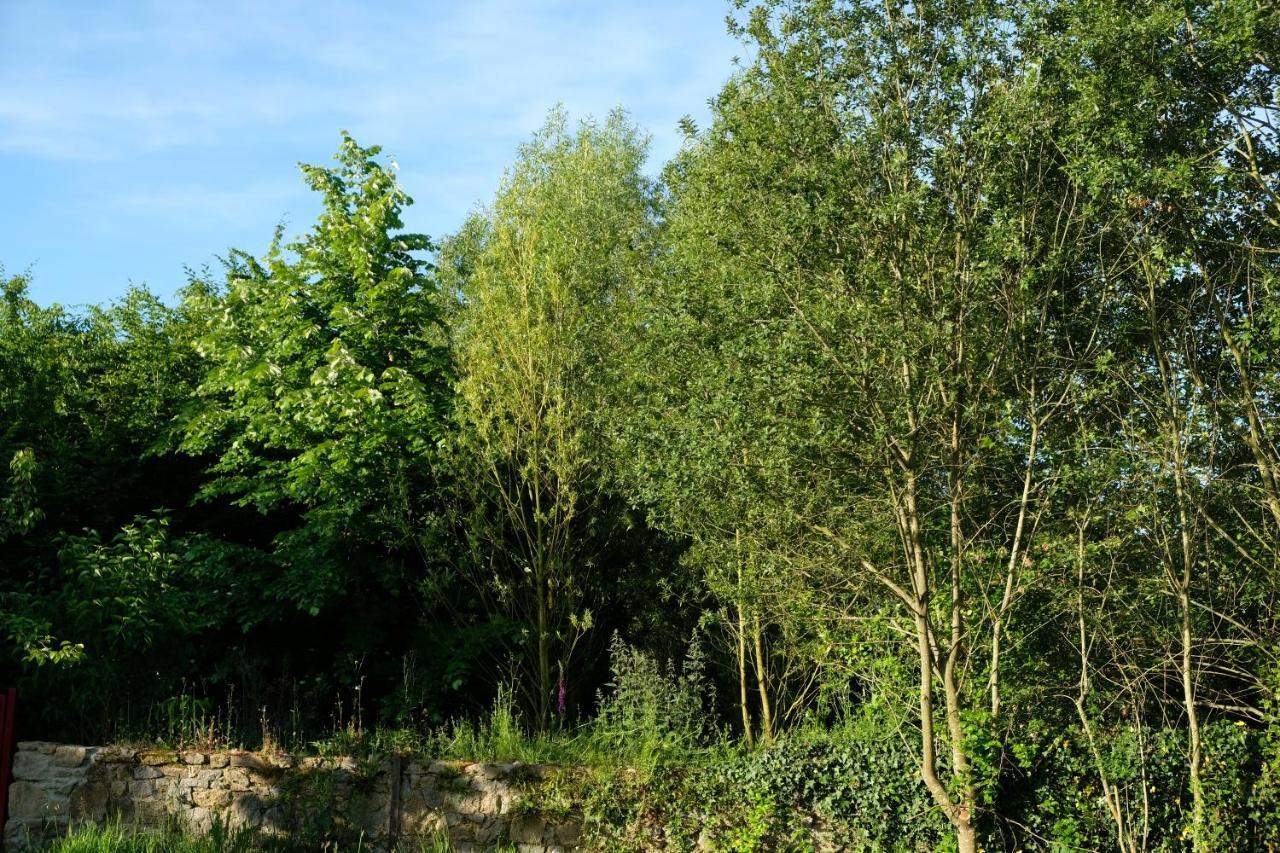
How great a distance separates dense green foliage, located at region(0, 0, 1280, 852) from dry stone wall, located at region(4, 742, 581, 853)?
46 cm

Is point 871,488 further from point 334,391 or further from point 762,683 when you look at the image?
point 334,391

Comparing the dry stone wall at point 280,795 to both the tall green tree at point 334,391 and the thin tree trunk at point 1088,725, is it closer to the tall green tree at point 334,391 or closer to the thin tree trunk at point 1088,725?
the tall green tree at point 334,391

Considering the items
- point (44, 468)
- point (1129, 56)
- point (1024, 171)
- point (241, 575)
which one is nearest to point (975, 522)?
point (1024, 171)

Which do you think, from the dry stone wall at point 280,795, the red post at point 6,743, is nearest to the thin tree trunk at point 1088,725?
the dry stone wall at point 280,795

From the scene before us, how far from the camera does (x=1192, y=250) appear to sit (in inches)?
313

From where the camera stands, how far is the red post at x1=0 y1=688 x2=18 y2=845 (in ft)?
29.3

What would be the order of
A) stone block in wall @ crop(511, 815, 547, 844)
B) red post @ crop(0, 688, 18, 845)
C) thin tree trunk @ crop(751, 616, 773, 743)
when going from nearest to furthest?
1. stone block in wall @ crop(511, 815, 547, 844)
2. red post @ crop(0, 688, 18, 845)
3. thin tree trunk @ crop(751, 616, 773, 743)

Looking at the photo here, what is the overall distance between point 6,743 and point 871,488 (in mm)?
7590

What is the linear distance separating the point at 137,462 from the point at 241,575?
118 inches

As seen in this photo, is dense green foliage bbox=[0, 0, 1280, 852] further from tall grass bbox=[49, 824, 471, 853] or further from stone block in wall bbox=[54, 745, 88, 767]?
tall grass bbox=[49, 824, 471, 853]

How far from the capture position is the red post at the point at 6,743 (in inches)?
351

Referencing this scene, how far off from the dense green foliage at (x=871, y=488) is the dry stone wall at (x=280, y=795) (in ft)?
1.52

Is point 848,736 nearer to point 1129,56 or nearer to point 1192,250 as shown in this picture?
point 1192,250

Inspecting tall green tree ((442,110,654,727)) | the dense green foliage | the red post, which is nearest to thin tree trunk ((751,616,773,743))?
the dense green foliage
